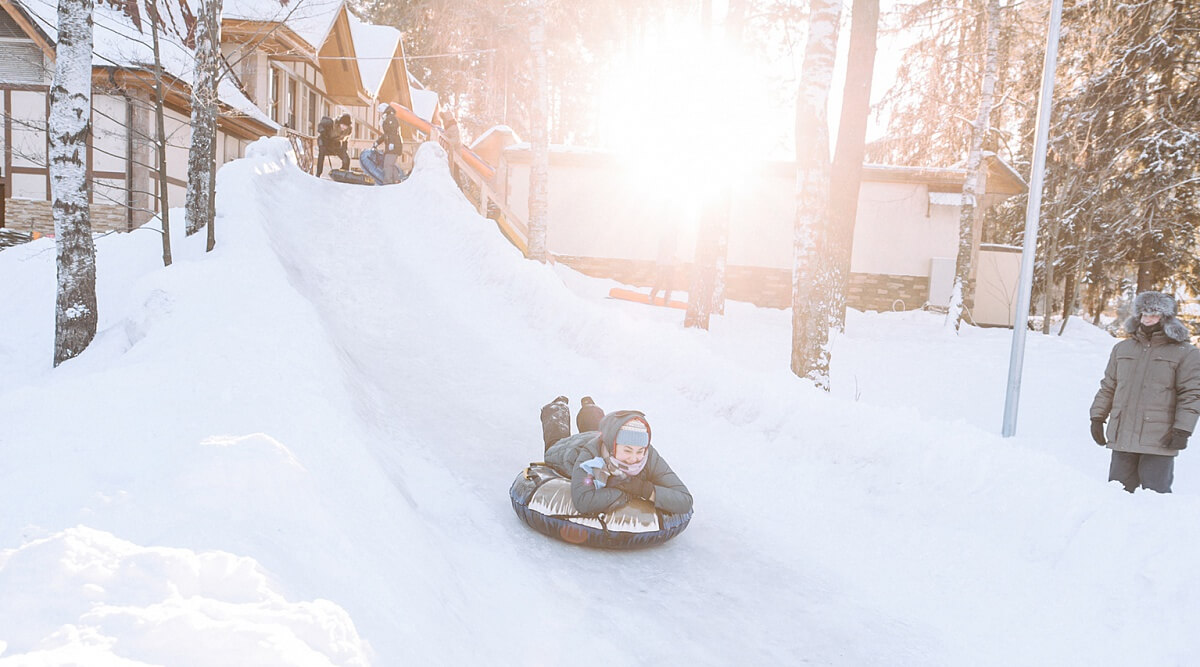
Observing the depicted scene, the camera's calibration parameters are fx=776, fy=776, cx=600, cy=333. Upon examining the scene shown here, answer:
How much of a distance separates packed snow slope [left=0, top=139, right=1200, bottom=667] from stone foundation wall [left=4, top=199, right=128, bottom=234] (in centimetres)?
948

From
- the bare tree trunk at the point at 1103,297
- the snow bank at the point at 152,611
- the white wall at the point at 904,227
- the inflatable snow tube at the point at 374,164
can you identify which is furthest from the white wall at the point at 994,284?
the snow bank at the point at 152,611

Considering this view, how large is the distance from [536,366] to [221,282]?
11.7ft

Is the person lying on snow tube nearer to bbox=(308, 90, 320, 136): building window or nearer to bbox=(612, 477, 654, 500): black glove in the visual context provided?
bbox=(612, 477, 654, 500): black glove

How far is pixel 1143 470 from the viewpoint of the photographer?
18.9 feet

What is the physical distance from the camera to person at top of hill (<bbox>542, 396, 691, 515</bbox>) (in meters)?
5.18

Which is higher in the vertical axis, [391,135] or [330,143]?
[391,135]

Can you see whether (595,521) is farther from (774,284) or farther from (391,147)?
(774,284)

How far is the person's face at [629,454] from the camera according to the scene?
5305 millimetres

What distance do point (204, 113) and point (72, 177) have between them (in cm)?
342

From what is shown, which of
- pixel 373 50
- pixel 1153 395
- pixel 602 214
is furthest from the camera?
pixel 373 50

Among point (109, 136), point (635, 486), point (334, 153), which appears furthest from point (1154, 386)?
point (109, 136)

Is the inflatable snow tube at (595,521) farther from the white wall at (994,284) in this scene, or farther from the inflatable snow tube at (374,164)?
the white wall at (994,284)

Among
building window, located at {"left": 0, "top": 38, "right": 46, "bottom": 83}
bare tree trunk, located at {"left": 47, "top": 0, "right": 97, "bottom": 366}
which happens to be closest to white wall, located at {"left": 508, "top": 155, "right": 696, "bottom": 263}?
building window, located at {"left": 0, "top": 38, "right": 46, "bottom": 83}

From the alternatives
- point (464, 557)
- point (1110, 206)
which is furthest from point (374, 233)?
point (1110, 206)
